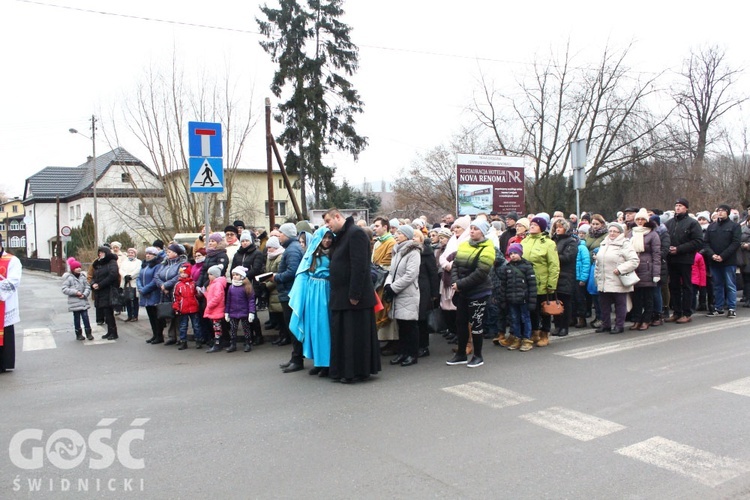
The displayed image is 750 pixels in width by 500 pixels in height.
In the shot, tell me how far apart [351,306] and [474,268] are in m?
1.68

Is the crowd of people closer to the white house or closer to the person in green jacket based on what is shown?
the person in green jacket

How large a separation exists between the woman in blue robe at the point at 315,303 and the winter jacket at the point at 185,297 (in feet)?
9.43

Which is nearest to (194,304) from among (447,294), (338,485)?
(447,294)

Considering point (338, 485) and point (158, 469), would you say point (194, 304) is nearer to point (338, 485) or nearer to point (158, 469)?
point (158, 469)

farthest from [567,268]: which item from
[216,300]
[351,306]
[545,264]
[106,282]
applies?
[106,282]

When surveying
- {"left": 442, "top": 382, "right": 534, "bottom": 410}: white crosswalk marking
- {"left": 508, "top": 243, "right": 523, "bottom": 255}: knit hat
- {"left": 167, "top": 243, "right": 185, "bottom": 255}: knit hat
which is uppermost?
{"left": 167, "top": 243, "right": 185, "bottom": 255}: knit hat

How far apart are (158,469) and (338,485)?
142 centimetres

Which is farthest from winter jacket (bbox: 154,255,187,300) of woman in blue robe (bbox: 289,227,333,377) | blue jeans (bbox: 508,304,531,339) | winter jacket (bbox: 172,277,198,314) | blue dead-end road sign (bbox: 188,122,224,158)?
blue jeans (bbox: 508,304,531,339)

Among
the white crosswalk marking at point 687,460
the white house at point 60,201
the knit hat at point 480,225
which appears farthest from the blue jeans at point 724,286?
the white house at point 60,201

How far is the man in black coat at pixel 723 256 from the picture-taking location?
10750 mm

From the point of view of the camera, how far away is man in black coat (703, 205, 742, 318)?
35.3 ft

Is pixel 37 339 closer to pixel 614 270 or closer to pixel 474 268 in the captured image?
pixel 474 268

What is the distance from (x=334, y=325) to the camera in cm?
693

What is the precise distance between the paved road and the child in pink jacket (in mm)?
764
